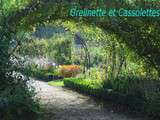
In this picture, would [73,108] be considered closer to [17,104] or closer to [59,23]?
[17,104]

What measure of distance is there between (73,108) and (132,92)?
1956 mm

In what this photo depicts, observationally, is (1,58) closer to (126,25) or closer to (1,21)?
(1,21)

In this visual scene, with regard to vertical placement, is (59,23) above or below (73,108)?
above

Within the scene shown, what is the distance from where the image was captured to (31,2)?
1145cm

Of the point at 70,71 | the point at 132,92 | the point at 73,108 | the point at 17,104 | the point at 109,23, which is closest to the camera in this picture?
the point at 17,104

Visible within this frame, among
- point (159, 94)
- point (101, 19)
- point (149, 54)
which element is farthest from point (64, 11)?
point (159, 94)

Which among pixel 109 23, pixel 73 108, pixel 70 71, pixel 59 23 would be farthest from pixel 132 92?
pixel 70 71

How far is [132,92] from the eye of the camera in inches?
469

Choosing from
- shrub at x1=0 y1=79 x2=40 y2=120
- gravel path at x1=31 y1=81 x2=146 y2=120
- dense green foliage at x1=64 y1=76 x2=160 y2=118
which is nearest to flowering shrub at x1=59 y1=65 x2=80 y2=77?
gravel path at x1=31 y1=81 x2=146 y2=120

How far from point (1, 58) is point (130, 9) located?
3841mm

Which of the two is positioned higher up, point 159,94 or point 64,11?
point 64,11

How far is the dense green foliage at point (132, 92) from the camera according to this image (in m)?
10.9

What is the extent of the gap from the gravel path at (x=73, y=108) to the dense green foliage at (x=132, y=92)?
0.45 meters

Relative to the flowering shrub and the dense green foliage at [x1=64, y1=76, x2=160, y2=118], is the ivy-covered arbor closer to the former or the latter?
the dense green foliage at [x1=64, y1=76, x2=160, y2=118]
